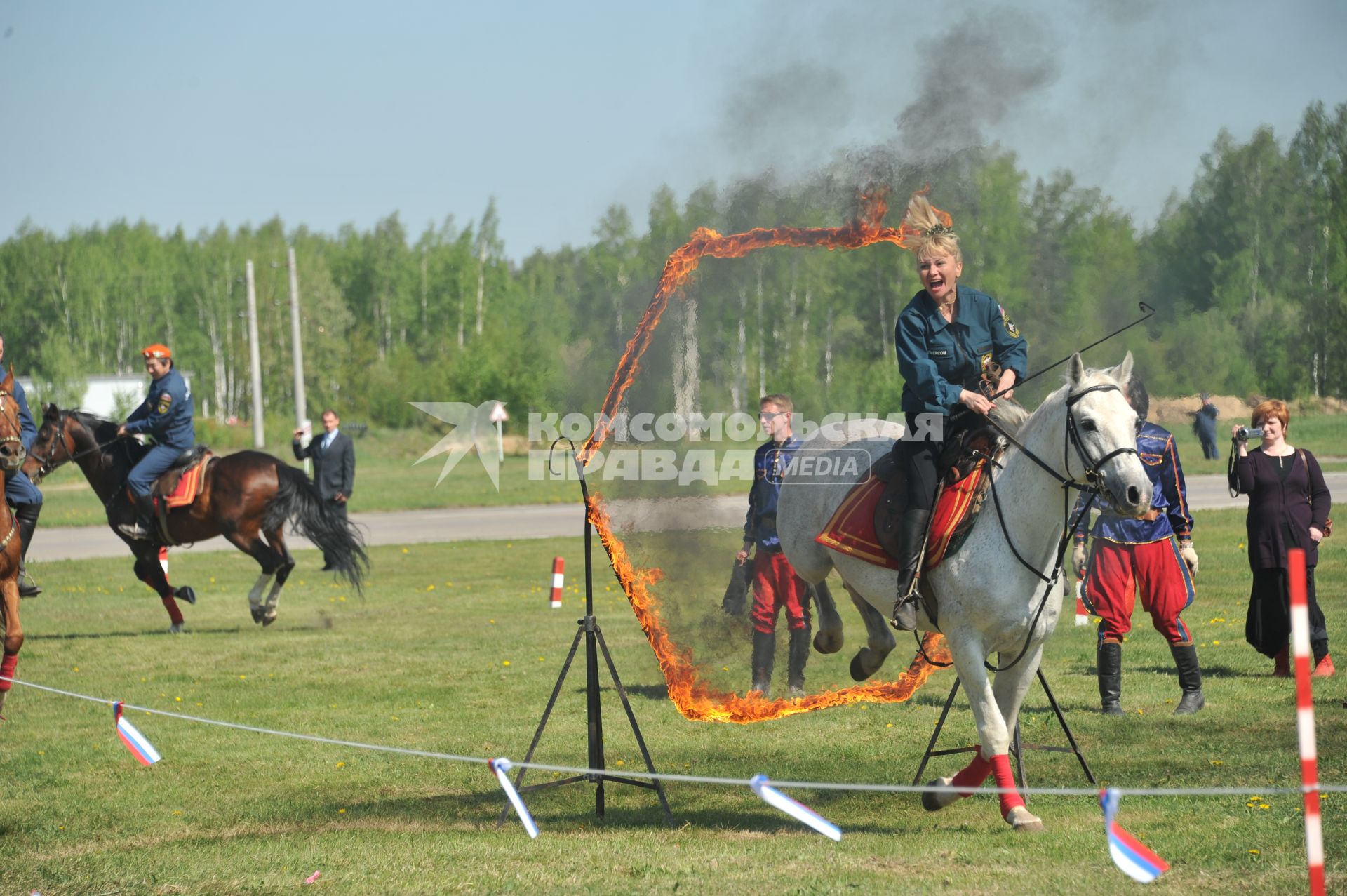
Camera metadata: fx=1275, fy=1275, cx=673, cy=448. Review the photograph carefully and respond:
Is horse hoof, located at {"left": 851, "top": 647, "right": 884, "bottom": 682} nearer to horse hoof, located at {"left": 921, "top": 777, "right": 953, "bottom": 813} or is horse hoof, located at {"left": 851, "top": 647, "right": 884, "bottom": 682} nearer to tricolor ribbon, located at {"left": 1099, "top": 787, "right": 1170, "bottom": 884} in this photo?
horse hoof, located at {"left": 921, "top": 777, "right": 953, "bottom": 813}

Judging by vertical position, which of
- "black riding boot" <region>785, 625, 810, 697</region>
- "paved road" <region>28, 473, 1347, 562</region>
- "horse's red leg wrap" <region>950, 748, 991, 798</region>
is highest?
"black riding boot" <region>785, 625, 810, 697</region>

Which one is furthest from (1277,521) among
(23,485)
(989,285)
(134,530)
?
(134,530)

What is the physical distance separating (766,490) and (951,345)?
238cm

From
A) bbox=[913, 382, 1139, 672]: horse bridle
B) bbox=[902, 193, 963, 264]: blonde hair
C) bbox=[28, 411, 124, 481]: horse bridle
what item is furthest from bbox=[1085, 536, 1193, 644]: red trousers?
bbox=[28, 411, 124, 481]: horse bridle

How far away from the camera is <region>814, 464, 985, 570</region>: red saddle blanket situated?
689 centimetres

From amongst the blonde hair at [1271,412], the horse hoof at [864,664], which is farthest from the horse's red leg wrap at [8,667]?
the blonde hair at [1271,412]

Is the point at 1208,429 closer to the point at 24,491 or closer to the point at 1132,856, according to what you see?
the point at 24,491

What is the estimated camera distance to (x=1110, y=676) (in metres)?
9.80

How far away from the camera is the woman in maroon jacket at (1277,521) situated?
10.7 meters

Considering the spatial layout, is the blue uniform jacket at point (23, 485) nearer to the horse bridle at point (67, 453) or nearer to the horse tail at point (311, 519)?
the horse bridle at point (67, 453)

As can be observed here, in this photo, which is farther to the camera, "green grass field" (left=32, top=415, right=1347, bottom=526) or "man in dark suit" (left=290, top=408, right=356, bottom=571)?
"green grass field" (left=32, top=415, right=1347, bottom=526)

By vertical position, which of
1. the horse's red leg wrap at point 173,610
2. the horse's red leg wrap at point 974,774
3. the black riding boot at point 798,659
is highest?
the black riding boot at point 798,659

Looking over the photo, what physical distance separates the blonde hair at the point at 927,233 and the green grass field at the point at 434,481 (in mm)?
9087

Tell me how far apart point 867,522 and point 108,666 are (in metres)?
9.46
